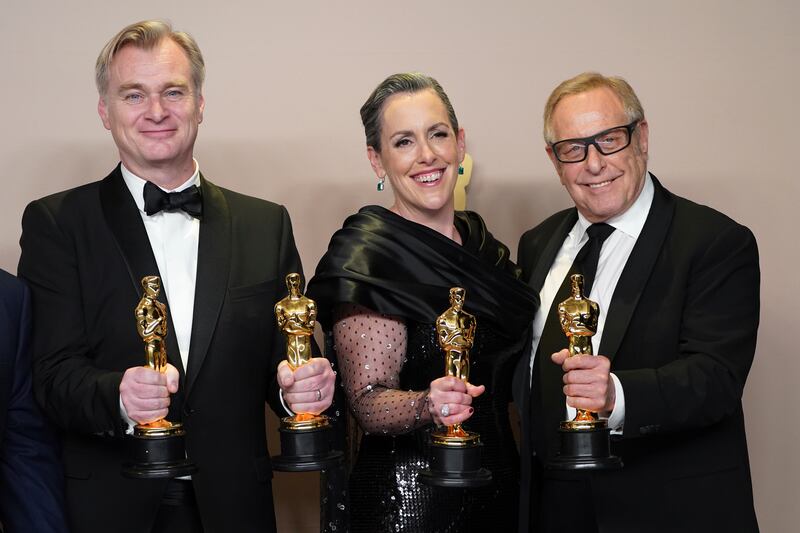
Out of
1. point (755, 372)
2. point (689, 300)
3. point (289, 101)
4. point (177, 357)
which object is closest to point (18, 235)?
point (289, 101)

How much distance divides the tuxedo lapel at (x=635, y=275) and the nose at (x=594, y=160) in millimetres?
180

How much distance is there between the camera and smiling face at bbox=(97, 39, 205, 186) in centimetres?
309

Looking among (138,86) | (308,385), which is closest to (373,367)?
(308,385)

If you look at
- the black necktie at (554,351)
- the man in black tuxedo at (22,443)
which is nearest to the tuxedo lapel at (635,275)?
the black necktie at (554,351)

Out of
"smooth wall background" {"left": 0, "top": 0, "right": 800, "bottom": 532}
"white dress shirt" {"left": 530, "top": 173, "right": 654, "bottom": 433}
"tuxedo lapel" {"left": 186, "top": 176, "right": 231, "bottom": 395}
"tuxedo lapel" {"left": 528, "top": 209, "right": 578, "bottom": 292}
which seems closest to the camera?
"tuxedo lapel" {"left": 186, "top": 176, "right": 231, "bottom": 395}

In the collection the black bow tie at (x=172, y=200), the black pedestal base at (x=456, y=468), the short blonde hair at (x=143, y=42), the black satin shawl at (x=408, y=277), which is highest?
the short blonde hair at (x=143, y=42)

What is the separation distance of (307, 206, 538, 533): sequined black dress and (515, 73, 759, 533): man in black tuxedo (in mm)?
95

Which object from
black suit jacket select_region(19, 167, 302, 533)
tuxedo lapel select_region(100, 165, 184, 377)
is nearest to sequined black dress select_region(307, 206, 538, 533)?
black suit jacket select_region(19, 167, 302, 533)

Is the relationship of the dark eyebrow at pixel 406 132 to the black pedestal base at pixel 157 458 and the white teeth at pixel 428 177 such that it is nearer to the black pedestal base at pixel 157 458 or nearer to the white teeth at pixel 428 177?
the white teeth at pixel 428 177

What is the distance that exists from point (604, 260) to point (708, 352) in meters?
0.40

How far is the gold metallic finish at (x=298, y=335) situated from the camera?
2758 millimetres

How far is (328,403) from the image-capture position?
280 cm

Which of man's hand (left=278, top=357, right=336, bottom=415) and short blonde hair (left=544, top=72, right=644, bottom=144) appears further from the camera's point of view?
short blonde hair (left=544, top=72, right=644, bottom=144)

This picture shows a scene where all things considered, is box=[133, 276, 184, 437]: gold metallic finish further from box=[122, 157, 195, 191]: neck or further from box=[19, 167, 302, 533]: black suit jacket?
box=[122, 157, 195, 191]: neck
